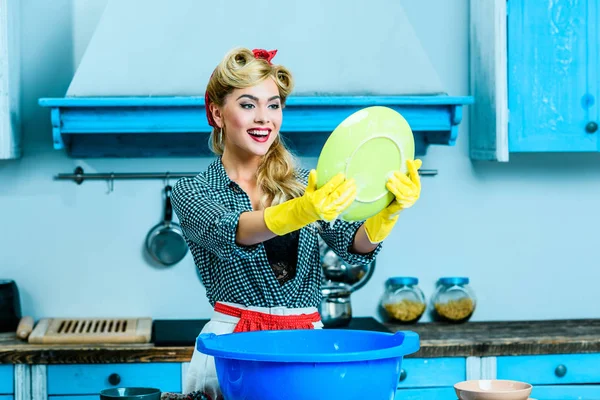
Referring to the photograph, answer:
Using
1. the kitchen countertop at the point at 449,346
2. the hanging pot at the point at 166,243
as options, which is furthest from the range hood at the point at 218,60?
the kitchen countertop at the point at 449,346

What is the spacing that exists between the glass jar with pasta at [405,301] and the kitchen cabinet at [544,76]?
581mm

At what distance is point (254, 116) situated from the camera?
2.00 metres

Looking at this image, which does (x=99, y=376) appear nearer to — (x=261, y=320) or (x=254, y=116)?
(x=261, y=320)

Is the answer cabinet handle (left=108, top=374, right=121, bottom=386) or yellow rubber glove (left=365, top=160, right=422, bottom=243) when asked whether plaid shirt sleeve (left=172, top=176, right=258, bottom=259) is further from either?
cabinet handle (left=108, top=374, right=121, bottom=386)

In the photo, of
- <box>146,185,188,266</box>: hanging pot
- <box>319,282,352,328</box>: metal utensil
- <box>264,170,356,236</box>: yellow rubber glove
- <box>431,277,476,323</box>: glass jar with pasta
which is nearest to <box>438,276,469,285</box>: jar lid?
<box>431,277,476,323</box>: glass jar with pasta

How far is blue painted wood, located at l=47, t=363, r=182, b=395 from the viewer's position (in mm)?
2939

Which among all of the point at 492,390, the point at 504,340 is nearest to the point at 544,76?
the point at 504,340

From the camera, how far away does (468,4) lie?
3516 millimetres

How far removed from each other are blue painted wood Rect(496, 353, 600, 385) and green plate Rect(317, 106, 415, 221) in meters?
1.65

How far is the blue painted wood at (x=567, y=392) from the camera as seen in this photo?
3090mm

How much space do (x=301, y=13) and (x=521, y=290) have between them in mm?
1397

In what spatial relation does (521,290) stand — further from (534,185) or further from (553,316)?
(534,185)

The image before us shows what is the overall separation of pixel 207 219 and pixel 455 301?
5.92 feet

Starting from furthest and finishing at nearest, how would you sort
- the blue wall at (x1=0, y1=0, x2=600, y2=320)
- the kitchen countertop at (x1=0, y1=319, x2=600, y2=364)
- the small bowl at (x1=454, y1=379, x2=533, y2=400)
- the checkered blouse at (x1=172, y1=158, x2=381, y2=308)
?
the blue wall at (x1=0, y1=0, x2=600, y2=320) < the kitchen countertop at (x1=0, y1=319, x2=600, y2=364) < the checkered blouse at (x1=172, y1=158, x2=381, y2=308) < the small bowl at (x1=454, y1=379, x2=533, y2=400)
